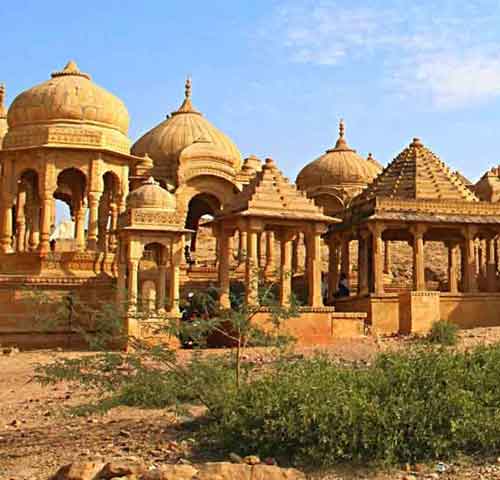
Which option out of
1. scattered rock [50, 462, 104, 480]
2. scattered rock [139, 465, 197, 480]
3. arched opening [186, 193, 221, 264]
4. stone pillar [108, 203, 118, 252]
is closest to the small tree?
scattered rock [139, 465, 197, 480]

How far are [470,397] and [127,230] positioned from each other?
11415 mm

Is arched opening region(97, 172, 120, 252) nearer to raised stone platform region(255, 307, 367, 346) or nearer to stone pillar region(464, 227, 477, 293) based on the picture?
raised stone platform region(255, 307, 367, 346)

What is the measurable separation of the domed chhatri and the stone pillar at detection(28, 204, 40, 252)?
3124 mm

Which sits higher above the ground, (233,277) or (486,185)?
(486,185)

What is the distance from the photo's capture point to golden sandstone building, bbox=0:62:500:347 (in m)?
20.0

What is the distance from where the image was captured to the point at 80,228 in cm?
2431

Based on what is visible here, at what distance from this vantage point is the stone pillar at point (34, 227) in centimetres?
2572

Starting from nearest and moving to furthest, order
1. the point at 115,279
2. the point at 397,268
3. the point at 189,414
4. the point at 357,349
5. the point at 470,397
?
the point at 470,397
the point at 189,414
the point at 357,349
the point at 115,279
the point at 397,268

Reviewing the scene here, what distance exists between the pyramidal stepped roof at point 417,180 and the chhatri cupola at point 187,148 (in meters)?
5.47

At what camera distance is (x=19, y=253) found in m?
22.7

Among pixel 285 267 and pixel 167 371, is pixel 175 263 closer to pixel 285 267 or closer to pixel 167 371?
pixel 285 267

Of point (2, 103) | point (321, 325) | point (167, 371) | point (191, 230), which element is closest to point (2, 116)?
point (2, 103)

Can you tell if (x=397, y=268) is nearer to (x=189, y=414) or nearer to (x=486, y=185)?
(x=486, y=185)

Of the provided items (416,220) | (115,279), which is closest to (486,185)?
(416,220)
